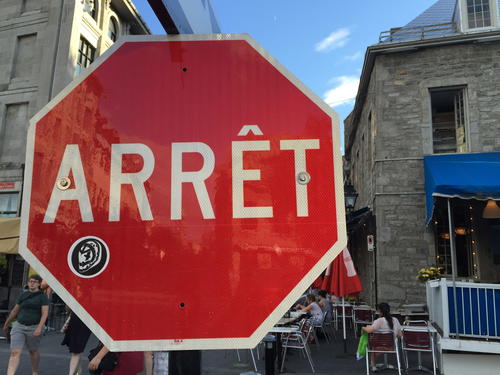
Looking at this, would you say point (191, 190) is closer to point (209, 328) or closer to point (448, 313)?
point (209, 328)

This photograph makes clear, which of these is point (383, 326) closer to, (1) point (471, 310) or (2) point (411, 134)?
(1) point (471, 310)

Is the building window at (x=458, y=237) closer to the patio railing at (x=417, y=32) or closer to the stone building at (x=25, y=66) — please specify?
the patio railing at (x=417, y=32)

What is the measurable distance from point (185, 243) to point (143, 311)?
0.22m

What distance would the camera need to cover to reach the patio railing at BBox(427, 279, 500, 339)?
7.19 metres

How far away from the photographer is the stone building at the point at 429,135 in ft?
39.7

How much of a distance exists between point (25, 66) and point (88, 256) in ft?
72.8

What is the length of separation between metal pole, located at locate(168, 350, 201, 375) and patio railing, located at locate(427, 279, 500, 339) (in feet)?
23.7

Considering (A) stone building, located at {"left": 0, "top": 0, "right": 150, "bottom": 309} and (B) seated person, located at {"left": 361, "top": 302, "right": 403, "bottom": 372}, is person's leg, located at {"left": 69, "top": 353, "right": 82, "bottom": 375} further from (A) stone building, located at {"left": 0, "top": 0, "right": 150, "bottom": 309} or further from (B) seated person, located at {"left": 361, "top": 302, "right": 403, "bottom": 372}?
(A) stone building, located at {"left": 0, "top": 0, "right": 150, "bottom": 309}

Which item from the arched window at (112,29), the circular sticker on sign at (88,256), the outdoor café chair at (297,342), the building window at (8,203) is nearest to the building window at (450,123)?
the outdoor café chair at (297,342)

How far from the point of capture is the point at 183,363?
4.44ft

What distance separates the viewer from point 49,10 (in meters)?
19.9

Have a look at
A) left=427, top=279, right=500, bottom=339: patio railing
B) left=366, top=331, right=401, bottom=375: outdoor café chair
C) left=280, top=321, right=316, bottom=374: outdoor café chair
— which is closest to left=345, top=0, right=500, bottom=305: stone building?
left=427, top=279, right=500, bottom=339: patio railing

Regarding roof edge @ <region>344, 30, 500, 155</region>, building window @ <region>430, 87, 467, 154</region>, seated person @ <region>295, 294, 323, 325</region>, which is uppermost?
roof edge @ <region>344, 30, 500, 155</region>

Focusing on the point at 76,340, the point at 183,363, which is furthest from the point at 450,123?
the point at 183,363
